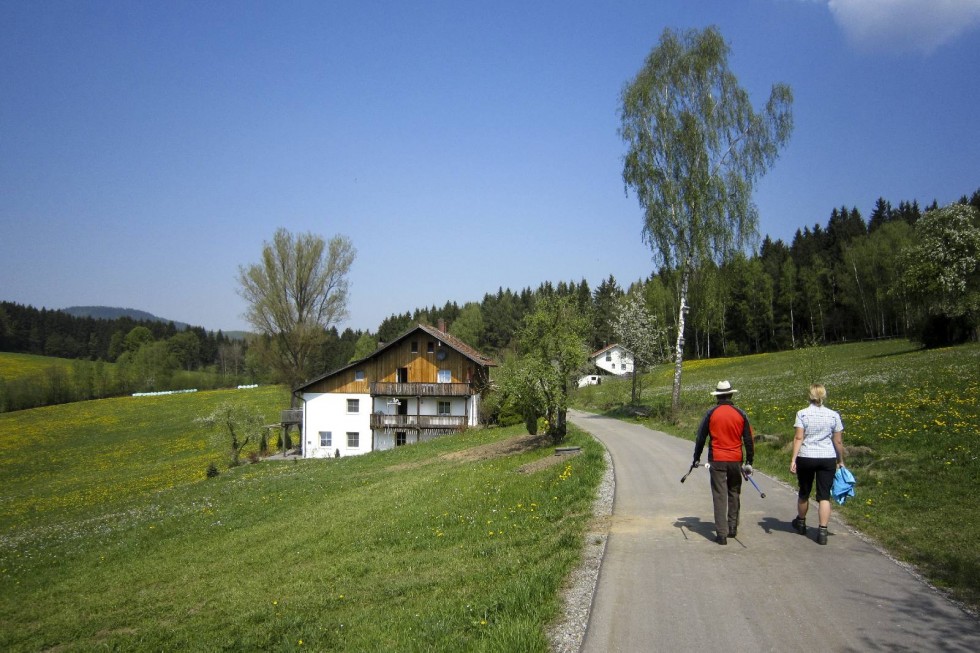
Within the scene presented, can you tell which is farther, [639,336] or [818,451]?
[639,336]

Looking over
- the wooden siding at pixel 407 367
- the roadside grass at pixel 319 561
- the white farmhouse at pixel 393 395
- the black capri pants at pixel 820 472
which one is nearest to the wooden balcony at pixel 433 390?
the white farmhouse at pixel 393 395

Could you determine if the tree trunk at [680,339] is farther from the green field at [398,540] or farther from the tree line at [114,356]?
the tree line at [114,356]

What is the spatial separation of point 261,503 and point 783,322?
3444 inches

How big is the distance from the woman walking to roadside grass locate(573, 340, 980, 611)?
99cm

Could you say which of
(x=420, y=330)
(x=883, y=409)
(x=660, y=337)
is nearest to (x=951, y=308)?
(x=660, y=337)

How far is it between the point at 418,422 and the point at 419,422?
8cm

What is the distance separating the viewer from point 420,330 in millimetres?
47219

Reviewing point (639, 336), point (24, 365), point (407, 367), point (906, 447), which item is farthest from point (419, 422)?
point (24, 365)

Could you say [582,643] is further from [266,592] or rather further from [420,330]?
[420,330]

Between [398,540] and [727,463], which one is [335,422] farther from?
[727,463]

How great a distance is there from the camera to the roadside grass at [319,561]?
725cm

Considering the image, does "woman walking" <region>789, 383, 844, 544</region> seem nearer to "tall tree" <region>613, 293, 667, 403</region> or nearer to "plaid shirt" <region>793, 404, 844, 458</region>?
"plaid shirt" <region>793, 404, 844, 458</region>

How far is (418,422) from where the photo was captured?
150 feet

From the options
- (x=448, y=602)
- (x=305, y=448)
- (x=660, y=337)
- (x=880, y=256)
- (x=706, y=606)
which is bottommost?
(x=305, y=448)
